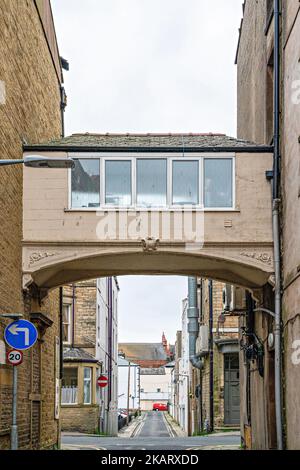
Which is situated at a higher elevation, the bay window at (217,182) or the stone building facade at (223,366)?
the bay window at (217,182)

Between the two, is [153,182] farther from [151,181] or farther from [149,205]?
[149,205]

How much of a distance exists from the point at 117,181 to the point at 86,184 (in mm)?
689

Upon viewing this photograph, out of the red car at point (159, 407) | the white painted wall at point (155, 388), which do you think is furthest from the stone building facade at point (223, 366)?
the white painted wall at point (155, 388)

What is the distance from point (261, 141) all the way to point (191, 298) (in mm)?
27115

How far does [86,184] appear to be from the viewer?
746 inches

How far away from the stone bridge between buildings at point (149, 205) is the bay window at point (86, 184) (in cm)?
2

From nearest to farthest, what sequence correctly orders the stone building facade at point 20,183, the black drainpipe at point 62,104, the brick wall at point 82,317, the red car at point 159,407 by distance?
the stone building facade at point 20,183 → the black drainpipe at point 62,104 → the brick wall at point 82,317 → the red car at point 159,407

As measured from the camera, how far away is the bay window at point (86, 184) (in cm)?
1888

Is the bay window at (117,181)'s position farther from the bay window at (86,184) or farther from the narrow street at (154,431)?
the narrow street at (154,431)

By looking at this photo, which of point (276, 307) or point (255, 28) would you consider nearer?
point (276, 307)

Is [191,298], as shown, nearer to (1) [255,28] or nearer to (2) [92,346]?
(2) [92,346]

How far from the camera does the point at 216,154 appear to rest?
18.9m

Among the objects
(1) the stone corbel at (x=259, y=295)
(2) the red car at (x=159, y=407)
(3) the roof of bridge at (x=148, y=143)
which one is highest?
(3) the roof of bridge at (x=148, y=143)

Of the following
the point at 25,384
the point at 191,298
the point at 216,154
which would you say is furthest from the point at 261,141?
the point at 191,298
